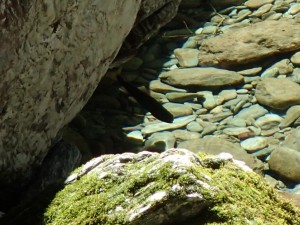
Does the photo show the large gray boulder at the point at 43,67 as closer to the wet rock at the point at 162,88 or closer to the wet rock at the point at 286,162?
the wet rock at the point at 286,162

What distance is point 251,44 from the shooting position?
5586 millimetres

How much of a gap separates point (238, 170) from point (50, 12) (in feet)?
3.25

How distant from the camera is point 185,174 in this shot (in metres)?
2.27

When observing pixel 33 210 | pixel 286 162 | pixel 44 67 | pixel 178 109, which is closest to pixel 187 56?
pixel 178 109

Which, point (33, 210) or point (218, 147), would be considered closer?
point (33, 210)

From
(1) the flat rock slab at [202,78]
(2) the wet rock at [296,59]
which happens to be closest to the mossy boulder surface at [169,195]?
(1) the flat rock slab at [202,78]

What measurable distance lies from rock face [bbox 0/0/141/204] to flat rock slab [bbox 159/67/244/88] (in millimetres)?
1811

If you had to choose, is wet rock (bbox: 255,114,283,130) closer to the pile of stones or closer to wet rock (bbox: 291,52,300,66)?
the pile of stones

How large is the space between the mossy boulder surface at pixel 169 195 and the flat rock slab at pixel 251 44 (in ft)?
9.85

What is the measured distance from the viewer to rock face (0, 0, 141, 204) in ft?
8.89

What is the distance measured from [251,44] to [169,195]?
355 centimetres

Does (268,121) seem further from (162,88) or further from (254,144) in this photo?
(162,88)

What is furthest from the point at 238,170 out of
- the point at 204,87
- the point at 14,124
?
the point at 204,87

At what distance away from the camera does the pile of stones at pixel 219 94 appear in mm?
4500
